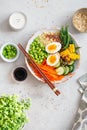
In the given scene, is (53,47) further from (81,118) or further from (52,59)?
(81,118)

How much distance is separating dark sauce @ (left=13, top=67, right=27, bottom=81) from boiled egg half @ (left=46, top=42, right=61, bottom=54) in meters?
0.15

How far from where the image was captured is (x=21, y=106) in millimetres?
1743

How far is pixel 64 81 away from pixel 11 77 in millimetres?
243

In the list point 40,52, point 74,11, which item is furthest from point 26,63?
point 74,11

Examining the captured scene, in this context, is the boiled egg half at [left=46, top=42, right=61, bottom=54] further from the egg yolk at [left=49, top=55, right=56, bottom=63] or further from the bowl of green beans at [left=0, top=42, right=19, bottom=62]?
the bowl of green beans at [left=0, top=42, right=19, bottom=62]

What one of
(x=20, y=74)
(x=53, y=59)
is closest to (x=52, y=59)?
(x=53, y=59)

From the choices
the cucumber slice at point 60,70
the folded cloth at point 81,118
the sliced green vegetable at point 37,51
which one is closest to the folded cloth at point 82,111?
the folded cloth at point 81,118

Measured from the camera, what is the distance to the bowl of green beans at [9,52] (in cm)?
206

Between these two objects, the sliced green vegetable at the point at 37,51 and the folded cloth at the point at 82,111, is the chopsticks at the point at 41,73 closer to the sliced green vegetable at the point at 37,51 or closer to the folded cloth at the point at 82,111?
the sliced green vegetable at the point at 37,51

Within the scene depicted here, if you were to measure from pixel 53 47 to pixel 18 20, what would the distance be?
208 millimetres

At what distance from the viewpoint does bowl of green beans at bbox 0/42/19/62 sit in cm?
206

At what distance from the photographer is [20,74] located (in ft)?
6.79

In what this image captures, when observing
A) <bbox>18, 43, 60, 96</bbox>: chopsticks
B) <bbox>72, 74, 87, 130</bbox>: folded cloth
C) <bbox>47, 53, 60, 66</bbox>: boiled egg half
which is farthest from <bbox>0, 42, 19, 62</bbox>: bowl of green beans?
<bbox>72, 74, 87, 130</bbox>: folded cloth

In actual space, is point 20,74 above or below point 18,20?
below
